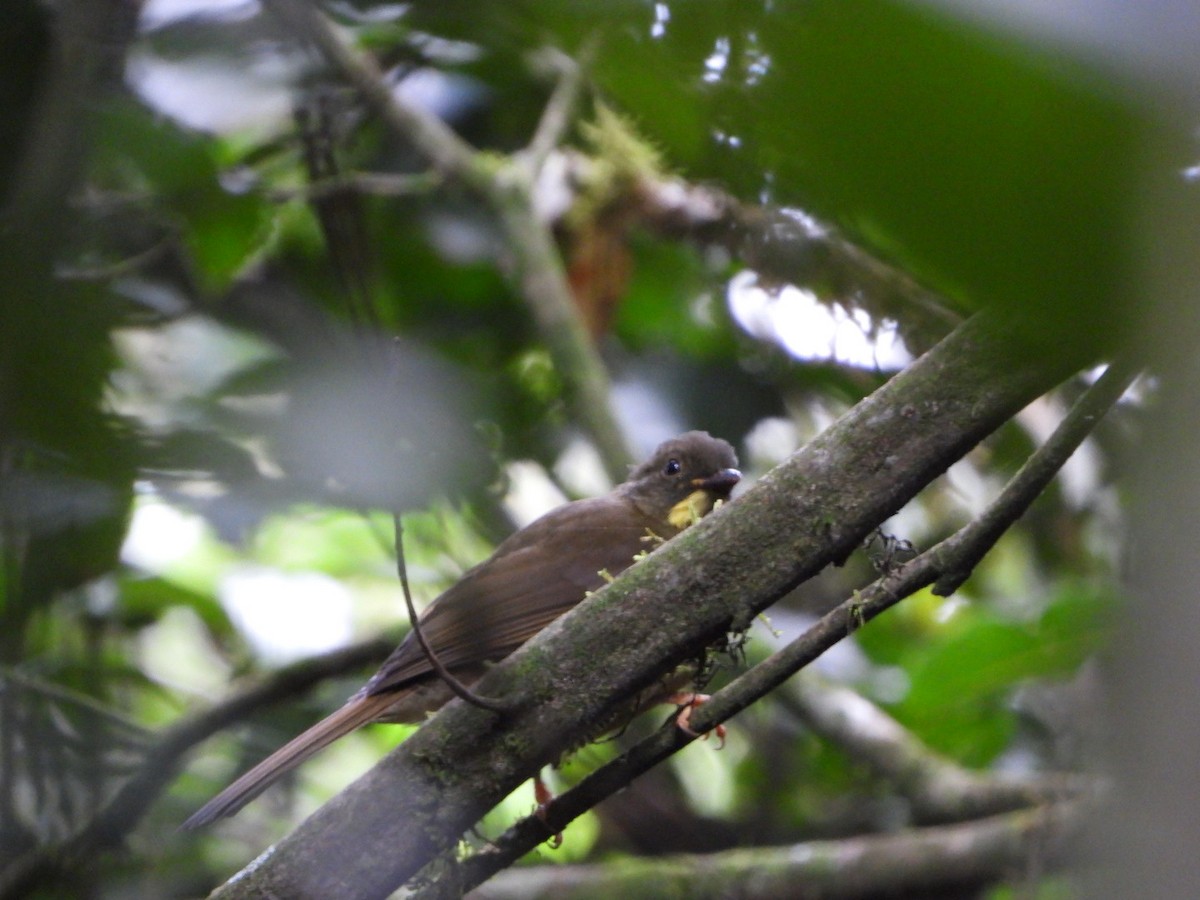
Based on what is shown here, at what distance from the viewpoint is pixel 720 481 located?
14.7ft

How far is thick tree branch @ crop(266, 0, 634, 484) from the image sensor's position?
4.94 m

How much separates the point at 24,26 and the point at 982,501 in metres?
3.76

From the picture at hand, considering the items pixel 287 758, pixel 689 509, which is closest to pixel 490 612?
pixel 287 758

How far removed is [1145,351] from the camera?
523mm

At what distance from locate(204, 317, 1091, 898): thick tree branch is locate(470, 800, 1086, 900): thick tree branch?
2214mm

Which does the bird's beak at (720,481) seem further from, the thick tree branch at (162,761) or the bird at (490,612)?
the thick tree branch at (162,761)

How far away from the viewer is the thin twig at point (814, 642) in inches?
81.3

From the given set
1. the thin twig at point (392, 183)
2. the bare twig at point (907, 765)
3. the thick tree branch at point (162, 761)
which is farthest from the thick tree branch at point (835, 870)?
the thin twig at point (392, 183)

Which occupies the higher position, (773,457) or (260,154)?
(260,154)

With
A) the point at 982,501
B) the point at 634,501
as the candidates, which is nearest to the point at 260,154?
the point at 634,501

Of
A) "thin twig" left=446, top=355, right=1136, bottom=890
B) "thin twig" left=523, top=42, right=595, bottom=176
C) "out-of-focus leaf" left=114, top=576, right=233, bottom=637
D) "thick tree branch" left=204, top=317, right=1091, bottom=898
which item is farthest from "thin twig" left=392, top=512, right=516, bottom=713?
"thin twig" left=523, top=42, right=595, bottom=176

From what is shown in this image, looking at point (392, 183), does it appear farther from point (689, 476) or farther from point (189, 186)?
point (689, 476)

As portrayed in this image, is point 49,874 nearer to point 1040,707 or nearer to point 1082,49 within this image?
point 1082,49

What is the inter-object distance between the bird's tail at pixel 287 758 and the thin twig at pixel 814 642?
0.72 metres
